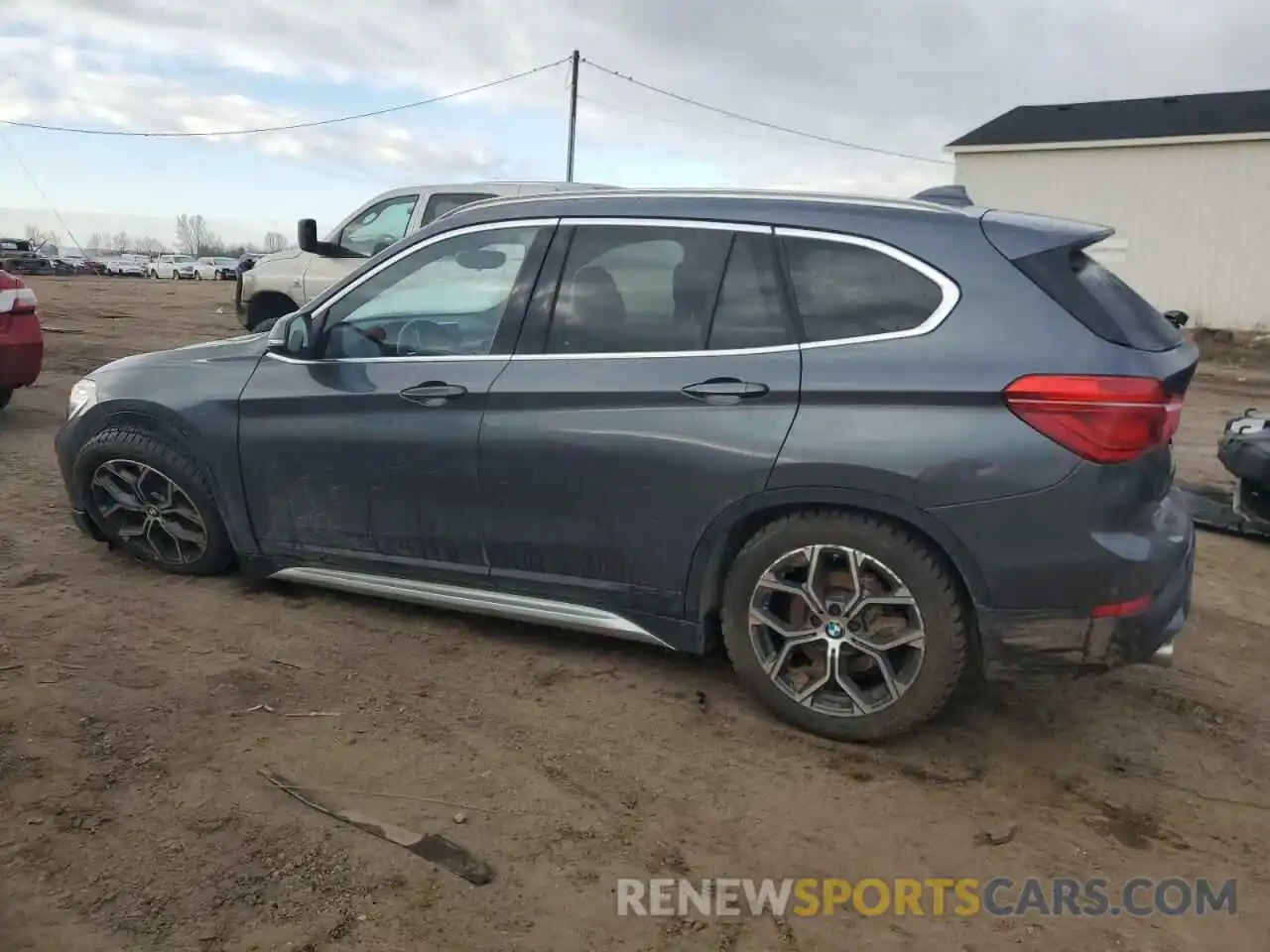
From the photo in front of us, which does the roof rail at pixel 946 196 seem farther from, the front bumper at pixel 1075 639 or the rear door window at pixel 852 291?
the front bumper at pixel 1075 639

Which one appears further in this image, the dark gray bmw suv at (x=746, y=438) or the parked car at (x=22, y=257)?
the parked car at (x=22, y=257)

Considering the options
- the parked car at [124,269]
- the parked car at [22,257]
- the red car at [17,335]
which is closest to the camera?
the red car at [17,335]

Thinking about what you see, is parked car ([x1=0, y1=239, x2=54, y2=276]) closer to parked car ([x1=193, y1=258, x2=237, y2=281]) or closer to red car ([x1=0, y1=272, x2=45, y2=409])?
parked car ([x1=193, y1=258, x2=237, y2=281])

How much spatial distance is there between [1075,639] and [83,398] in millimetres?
4209

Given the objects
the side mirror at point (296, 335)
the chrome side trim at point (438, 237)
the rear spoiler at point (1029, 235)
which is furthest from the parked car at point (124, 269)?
the rear spoiler at point (1029, 235)

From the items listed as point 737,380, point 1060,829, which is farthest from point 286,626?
point 1060,829

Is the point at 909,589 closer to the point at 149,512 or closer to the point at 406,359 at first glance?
the point at 406,359

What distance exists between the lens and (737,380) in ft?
10.9

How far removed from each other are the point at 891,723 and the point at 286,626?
7.96 feet

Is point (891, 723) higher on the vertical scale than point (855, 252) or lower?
lower

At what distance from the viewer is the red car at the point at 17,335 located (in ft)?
23.0

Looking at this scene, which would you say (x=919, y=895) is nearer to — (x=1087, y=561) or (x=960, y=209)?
(x=1087, y=561)

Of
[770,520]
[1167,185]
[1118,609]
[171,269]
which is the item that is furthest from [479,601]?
[171,269]

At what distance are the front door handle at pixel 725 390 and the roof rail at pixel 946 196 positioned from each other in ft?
3.13
